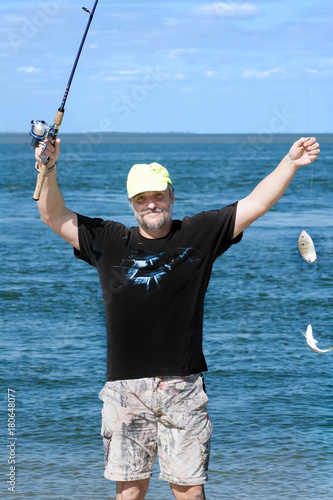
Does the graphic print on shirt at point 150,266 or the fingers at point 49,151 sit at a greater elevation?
the fingers at point 49,151

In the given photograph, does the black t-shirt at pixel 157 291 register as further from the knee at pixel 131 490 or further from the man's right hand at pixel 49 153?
the knee at pixel 131 490

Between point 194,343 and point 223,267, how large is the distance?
11896mm

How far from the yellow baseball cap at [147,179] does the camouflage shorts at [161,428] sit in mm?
882

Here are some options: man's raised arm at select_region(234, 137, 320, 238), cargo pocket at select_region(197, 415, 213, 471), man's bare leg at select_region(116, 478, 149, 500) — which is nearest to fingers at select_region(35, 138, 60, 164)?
man's raised arm at select_region(234, 137, 320, 238)

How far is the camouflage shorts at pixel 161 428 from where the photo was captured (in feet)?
12.2

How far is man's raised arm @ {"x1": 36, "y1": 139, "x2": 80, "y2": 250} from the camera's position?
3867 mm

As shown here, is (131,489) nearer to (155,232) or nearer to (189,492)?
(189,492)

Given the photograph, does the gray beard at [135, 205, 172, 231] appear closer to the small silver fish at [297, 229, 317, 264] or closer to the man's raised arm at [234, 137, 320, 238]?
the man's raised arm at [234, 137, 320, 238]

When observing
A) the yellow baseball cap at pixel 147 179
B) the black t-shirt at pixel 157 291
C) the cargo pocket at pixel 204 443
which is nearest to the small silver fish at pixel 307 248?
the black t-shirt at pixel 157 291

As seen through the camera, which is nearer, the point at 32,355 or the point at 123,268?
the point at 123,268

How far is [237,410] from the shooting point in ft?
24.6

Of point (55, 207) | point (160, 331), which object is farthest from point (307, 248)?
point (55, 207)

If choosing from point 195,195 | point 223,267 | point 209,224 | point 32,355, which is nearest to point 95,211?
point 195,195

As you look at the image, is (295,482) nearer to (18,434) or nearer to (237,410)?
(237,410)
